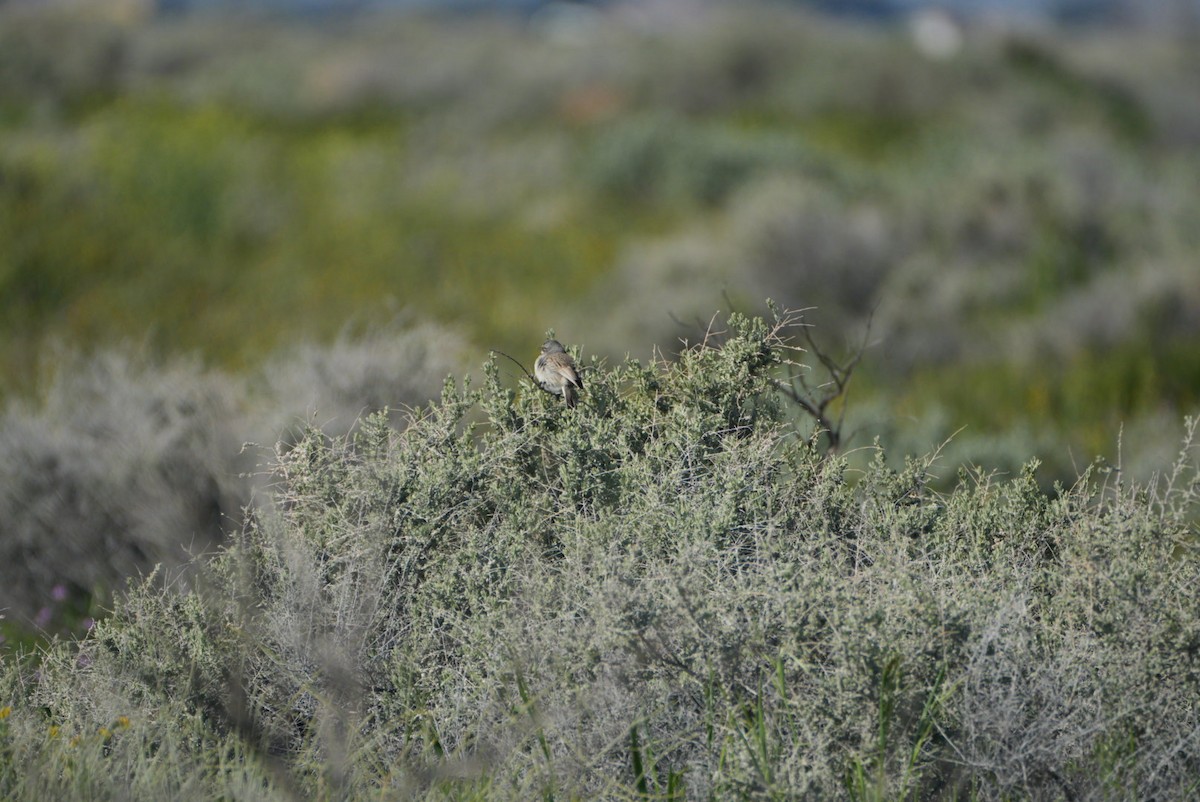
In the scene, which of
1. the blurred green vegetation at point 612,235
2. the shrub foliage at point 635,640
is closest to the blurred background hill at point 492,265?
the blurred green vegetation at point 612,235

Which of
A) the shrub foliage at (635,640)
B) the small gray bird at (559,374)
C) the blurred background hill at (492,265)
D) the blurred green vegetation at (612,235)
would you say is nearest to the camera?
the shrub foliage at (635,640)

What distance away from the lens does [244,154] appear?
12664 mm

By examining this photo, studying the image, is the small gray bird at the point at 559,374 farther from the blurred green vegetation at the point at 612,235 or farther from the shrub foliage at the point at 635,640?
the blurred green vegetation at the point at 612,235

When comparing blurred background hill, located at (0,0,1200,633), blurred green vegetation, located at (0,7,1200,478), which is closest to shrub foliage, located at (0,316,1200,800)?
blurred background hill, located at (0,0,1200,633)

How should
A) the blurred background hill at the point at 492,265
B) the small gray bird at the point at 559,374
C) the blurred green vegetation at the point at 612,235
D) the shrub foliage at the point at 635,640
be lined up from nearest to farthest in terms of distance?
the shrub foliage at the point at 635,640 < the small gray bird at the point at 559,374 < the blurred background hill at the point at 492,265 < the blurred green vegetation at the point at 612,235

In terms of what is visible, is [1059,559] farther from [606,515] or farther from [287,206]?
[287,206]

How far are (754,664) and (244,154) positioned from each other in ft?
37.7

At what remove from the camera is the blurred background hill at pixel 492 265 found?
176 inches

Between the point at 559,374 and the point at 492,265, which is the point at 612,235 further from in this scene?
the point at 559,374

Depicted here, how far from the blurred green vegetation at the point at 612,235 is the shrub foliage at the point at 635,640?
2877 mm

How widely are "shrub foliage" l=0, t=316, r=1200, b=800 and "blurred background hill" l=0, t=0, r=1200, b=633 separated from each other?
1.00 feet

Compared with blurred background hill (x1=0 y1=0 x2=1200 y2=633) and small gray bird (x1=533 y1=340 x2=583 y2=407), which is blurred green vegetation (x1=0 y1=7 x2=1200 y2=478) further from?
small gray bird (x1=533 y1=340 x2=583 y2=407)

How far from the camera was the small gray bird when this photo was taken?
2.95m

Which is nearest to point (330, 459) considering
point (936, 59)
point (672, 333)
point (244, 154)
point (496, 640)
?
point (496, 640)
